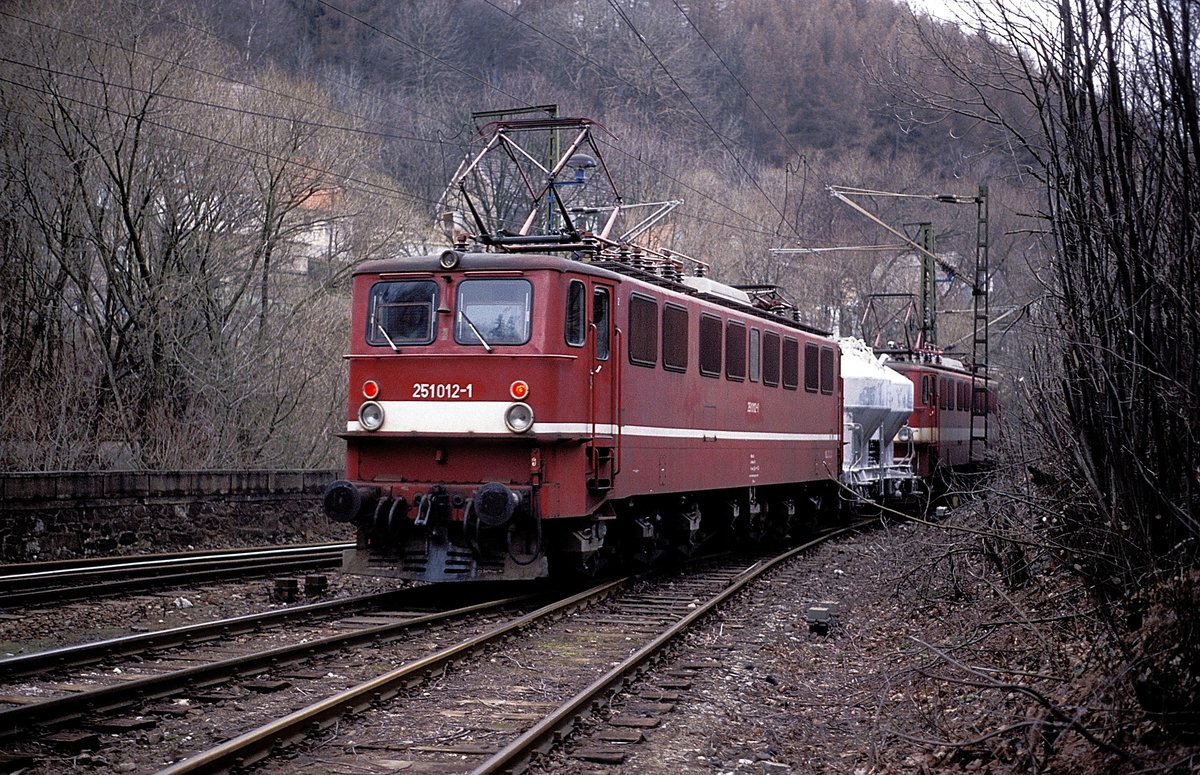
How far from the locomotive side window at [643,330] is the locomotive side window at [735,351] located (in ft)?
8.12

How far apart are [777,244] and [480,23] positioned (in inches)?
971

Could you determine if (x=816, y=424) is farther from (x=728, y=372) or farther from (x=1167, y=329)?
(x=1167, y=329)

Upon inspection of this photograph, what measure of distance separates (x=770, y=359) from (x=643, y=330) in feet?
16.0

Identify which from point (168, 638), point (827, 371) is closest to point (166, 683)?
point (168, 638)

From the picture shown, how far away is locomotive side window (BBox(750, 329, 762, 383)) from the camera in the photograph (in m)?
17.8

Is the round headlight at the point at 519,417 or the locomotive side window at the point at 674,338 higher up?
the locomotive side window at the point at 674,338

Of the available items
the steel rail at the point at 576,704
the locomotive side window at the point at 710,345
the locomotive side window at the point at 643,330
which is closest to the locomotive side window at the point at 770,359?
the locomotive side window at the point at 710,345

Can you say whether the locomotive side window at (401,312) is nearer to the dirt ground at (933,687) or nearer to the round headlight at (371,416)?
the round headlight at (371,416)

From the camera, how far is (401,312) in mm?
13352

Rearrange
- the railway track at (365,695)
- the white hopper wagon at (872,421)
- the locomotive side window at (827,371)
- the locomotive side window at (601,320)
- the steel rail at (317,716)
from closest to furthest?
the steel rail at (317,716)
the railway track at (365,695)
the locomotive side window at (601,320)
the locomotive side window at (827,371)
the white hopper wagon at (872,421)

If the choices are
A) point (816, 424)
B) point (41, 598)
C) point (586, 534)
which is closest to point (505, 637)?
point (586, 534)

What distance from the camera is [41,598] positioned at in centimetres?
1235

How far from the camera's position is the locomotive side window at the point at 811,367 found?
67.8 feet

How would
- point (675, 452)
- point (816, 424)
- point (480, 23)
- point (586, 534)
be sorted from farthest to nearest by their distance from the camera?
point (480, 23), point (816, 424), point (675, 452), point (586, 534)
